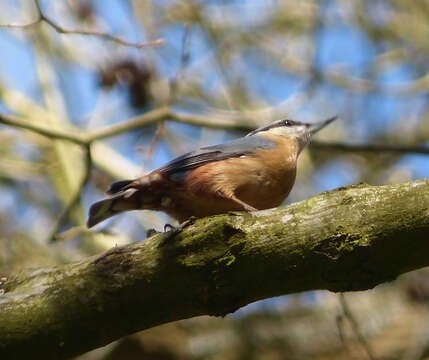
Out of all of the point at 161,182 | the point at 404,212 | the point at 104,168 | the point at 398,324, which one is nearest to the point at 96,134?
the point at 161,182

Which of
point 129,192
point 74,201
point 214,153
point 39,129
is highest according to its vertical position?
point 39,129

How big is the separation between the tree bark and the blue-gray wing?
4.15 ft

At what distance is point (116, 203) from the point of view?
145 inches

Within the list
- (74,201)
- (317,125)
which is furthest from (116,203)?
(317,125)

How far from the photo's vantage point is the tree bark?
6.77 ft

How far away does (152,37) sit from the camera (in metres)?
5.77

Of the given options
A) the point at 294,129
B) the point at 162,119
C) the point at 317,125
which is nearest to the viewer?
the point at 162,119

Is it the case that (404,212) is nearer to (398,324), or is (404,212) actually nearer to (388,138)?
(398,324)

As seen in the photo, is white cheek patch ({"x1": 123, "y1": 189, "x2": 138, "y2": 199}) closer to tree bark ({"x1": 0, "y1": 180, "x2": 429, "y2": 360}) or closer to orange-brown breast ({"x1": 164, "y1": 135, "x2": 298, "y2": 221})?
orange-brown breast ({"x1": 164, "y1": 135, "x2": 298, "y2": 221})

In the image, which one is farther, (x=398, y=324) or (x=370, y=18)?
(x=370, y=18)

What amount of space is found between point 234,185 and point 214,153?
41 centimetres

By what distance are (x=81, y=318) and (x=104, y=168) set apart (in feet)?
10.4

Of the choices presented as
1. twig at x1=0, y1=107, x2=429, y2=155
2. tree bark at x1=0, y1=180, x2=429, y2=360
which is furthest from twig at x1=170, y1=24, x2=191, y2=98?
tree bark at x1=0, y1=180, x2=429, y2=360

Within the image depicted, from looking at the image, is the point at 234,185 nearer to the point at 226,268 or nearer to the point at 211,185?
the point at 211,185
